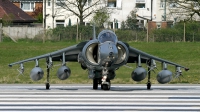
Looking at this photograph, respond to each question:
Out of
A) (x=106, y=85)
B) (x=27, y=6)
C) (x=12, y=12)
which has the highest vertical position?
(x=27, y=6)

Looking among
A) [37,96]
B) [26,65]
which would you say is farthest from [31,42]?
[37,96]

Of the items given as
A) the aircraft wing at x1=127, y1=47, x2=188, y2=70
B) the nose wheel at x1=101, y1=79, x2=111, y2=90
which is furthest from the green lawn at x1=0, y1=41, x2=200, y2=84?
the nose wheel at x1=101, y1=79, x2=111, y2=90

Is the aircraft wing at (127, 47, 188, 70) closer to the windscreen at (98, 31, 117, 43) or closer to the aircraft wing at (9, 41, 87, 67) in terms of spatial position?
the windscreen at (98, 31, 117, 43)

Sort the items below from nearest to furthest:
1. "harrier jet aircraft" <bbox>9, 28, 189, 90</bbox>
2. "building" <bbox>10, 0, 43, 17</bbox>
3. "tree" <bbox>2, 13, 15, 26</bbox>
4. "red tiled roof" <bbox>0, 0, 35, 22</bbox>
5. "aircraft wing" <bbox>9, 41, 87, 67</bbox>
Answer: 1. "harrier jet aircraft" <bbox>9, 28, 189, 90</bbox>
2. "aircraft wing" <bbox>9, 41, 87, 67</bbox>
3. "tree" <bbox>2, 13, 15, 26</bbox>
4. "red tiled roof" <bbox>0, 0, 35, 22</bbox>
5. "building" <bbox>10, 0, 43, 17</bbox>

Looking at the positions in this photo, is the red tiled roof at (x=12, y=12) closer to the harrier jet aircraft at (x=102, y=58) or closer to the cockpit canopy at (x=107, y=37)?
the harrier jet aircraft at (x=102, y=58)

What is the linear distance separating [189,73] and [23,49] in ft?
41.1

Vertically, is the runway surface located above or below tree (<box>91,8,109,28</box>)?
below

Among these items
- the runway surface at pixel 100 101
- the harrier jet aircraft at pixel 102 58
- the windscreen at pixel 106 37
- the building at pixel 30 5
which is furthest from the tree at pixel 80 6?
the runway surface at pixel 100 101

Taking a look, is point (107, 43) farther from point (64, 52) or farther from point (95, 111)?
point (95, 111)

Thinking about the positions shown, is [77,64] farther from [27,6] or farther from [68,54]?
[27,6]

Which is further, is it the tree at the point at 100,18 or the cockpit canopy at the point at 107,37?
the tree at the point at 100,18

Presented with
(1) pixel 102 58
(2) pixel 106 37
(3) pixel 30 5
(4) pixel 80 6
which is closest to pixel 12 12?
(4) pixel 80 6

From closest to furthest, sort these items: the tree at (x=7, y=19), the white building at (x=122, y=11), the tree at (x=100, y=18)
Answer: the tree at (x=100, y=18)
the tree at (x=7, y=19)
the white building at (x=122, y=11)

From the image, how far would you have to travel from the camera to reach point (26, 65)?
35.6 meters
